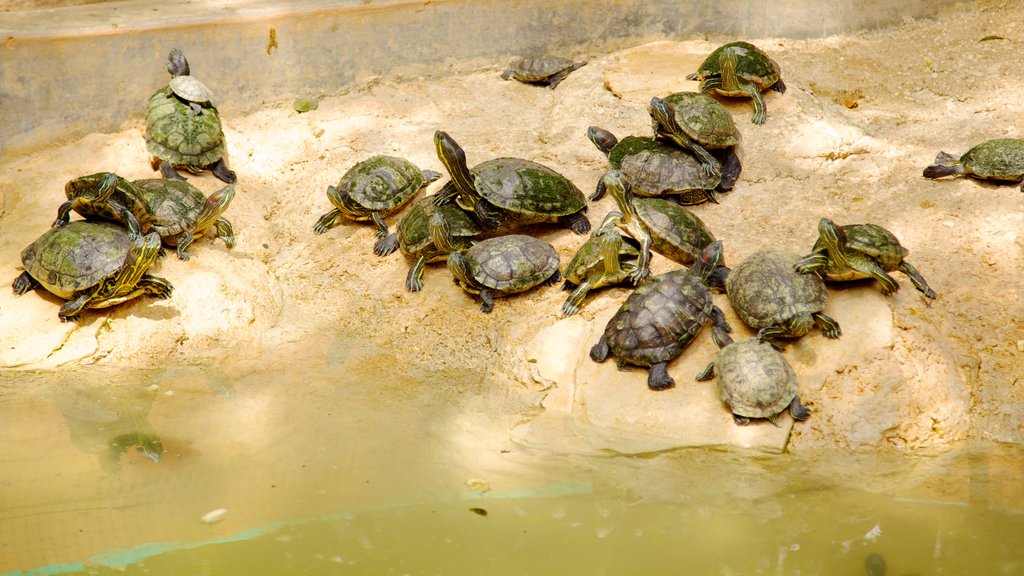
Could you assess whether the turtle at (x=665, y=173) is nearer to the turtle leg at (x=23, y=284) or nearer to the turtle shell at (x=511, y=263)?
the turtle shell at (x=511, y=263)

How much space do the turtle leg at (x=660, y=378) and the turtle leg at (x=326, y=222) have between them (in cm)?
309

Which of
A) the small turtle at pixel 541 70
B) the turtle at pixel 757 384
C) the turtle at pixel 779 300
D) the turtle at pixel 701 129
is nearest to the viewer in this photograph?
the turtle at pixel 757 384

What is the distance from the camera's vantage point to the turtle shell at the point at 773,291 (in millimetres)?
5281

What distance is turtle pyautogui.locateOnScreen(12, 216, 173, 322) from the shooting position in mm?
5719

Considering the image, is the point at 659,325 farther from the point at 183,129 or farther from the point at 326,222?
the point at 183,129

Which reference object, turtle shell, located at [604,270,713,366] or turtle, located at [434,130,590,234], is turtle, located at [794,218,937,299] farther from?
turtle, located at [434,130,590,234]

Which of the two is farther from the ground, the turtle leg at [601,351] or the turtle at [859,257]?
the turtle at [859,257]

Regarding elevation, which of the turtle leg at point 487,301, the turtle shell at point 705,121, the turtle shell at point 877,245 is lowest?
the turtle leg at point 487,301

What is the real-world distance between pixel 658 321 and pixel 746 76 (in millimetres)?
3136

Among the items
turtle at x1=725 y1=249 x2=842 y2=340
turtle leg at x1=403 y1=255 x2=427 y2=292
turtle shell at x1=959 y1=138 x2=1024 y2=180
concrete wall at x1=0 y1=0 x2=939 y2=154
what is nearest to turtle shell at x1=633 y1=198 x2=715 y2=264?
turtle at x1=725 y1=249 x2=842 y2=340

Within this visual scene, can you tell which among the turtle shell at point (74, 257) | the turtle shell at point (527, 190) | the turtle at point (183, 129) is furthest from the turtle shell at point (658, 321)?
the turtle at point (183, 129)

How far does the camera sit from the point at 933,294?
5.48 metres

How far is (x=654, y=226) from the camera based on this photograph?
20.1 ft

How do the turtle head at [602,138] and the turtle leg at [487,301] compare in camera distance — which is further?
the turtle head at [602,138]
